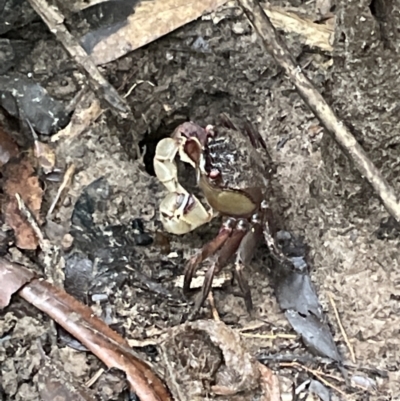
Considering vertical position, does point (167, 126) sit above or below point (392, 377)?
above

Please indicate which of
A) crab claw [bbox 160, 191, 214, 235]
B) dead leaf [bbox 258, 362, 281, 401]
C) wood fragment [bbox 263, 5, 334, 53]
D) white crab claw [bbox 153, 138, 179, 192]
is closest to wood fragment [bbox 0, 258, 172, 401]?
dead leaf [bbox 258, 362, 281, 401]

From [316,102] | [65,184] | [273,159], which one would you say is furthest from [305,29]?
[65,184]

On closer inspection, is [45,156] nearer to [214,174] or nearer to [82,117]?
[82,117]

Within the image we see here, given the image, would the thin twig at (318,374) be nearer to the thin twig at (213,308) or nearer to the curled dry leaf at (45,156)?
the thin twig at (213,308)

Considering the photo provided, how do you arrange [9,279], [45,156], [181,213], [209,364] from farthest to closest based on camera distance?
[45,156] → [181,213] → [9,279] → [209,364]

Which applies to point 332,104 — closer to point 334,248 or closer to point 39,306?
point 334,248

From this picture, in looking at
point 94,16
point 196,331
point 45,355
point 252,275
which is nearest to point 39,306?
point 45,355
